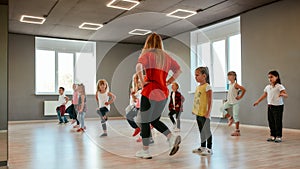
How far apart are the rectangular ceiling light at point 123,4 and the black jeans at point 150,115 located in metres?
3.15

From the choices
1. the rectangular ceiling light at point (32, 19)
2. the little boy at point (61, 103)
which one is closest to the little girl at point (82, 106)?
the rectangular ceiling light at point (32, 19)

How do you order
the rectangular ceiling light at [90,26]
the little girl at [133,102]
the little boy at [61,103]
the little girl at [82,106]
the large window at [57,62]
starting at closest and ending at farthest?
the little girl at [133,102] < the little girl at [82,106] < the rectangular ceiling light at [90,26] < the little boy at [61,103] < the large window at [57,62]

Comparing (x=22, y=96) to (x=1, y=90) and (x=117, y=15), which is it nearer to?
(x=117, y=15)

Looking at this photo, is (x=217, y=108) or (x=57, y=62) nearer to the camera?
(x=217, y=108)

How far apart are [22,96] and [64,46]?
181 cm

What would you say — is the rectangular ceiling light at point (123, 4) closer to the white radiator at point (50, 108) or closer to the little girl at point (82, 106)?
the little girl at point (82, 106)

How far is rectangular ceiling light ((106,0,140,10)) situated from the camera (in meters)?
5.23

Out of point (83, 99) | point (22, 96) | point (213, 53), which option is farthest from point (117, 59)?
point (83, 99)

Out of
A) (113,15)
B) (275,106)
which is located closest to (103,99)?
(275,106)

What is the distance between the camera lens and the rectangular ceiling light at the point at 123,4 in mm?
5231

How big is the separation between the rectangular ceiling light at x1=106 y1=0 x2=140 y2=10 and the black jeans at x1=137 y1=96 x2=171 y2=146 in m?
3.15

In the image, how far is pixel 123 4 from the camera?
5.38 metres

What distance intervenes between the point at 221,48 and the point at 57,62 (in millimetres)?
4557

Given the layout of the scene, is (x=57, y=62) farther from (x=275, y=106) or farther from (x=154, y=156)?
(x=154, y=156)
